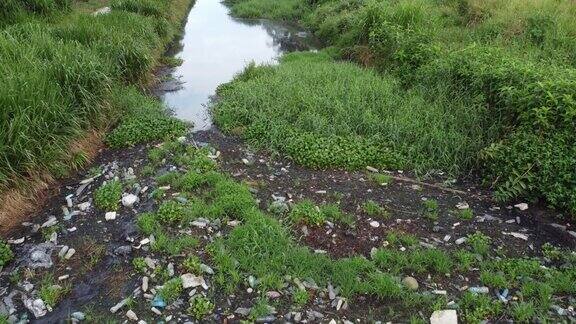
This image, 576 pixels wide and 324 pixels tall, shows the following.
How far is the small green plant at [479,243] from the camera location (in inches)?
259

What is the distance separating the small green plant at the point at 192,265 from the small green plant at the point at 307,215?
→ 167cm

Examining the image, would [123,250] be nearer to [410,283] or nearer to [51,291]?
[51,291]

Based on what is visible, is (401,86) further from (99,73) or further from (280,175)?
(99,73)

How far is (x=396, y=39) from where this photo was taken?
1256 centimetres

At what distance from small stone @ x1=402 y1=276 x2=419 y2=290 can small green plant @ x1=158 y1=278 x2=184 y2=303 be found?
9.24ft

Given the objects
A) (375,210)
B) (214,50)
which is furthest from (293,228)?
(214,50)

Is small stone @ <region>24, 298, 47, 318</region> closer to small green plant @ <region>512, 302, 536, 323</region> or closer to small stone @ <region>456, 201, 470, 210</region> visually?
small green plant @ <region>512, 302, 536, 323</region>

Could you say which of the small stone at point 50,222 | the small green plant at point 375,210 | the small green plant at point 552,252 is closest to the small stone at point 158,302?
the small stone at point 50,222

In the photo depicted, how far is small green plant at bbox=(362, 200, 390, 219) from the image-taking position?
749 centimetres

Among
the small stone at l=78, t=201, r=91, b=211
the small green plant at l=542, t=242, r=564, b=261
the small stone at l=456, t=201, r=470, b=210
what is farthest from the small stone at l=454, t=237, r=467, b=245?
the small stone at l=78, t=201, r=91, b=211

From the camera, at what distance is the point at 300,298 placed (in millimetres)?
5727

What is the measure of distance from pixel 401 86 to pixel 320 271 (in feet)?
22.3

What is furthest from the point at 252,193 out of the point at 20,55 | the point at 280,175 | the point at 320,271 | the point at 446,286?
the point at 20,55

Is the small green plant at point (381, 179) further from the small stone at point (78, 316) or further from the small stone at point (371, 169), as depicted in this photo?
the small stone at point (78, 316)
